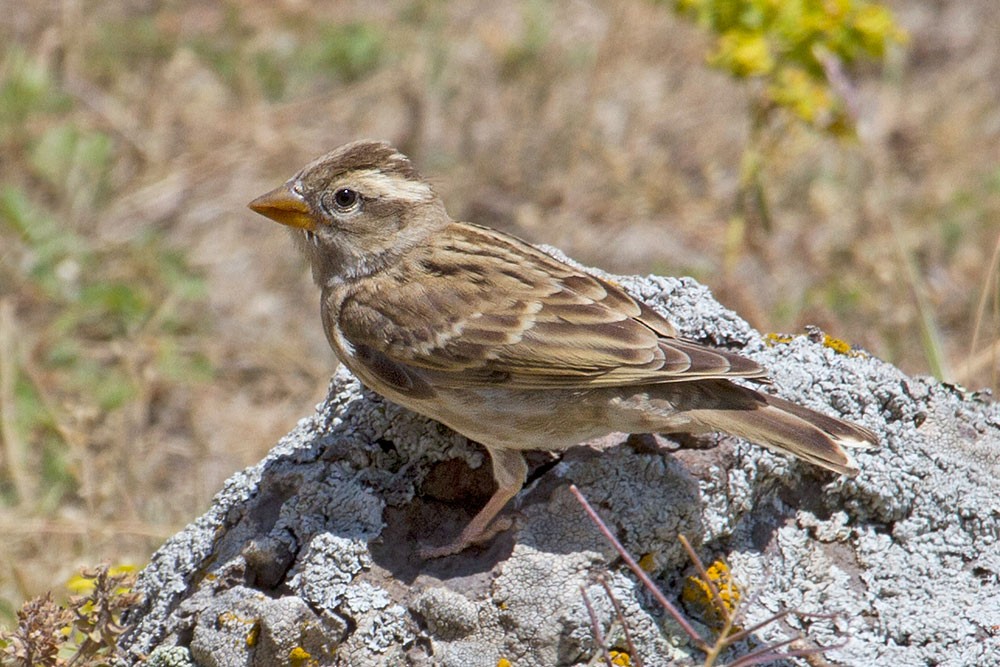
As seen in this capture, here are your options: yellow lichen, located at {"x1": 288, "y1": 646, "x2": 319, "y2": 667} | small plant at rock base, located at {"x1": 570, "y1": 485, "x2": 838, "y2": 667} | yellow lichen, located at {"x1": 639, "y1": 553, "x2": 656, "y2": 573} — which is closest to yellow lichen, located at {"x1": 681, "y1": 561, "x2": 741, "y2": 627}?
small plant at rock base, located at {"x1": 570, "y1": 485, "x2": 838, "y2": 667}

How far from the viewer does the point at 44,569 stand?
4938 mm

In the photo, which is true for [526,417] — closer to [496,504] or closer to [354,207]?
[496,504]

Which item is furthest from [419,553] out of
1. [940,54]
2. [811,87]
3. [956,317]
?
[940,54]

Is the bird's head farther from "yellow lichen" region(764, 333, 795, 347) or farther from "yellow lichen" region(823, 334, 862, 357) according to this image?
"yellow lichen" region(823, 334, 862, 357)

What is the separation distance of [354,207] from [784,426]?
5.39ft

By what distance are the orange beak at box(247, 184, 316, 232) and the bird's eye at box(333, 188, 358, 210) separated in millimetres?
99

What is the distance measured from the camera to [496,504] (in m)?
3.68

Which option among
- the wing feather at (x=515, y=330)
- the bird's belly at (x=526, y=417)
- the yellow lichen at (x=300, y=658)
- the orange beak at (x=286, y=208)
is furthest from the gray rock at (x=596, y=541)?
the orange beak at (x=286, y=208)

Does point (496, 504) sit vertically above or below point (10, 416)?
above

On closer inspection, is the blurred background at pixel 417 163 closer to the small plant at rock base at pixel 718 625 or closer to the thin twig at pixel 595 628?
the small plant at rock base at pixel 718 625

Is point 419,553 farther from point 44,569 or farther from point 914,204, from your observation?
point 914,204

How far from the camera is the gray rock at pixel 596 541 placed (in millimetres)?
3494

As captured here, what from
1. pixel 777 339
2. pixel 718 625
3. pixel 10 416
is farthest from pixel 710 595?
pixel 10 416

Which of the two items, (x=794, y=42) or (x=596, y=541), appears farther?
(x=794, y=42)
